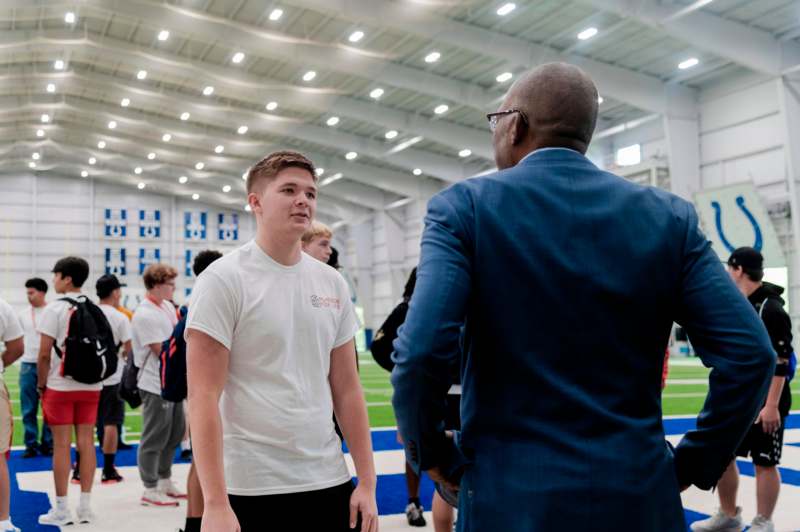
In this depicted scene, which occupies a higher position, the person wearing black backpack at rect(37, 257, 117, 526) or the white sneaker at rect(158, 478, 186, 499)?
the person wearing black backpack at rect(37, 257, 117, 526)

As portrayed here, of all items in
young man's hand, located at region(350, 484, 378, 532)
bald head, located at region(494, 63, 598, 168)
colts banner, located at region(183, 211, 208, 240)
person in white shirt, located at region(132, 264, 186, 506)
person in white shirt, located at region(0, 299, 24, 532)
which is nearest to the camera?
bald head, located at region(494, 63, 598, 168)

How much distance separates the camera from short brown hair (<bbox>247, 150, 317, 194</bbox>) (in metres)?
2.93

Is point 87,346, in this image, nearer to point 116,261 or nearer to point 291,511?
point 291,511

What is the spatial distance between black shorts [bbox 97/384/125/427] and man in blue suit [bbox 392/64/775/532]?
22.8ft

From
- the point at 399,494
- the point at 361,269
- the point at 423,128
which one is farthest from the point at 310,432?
the point at 361,269

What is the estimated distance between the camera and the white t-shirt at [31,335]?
9.94m

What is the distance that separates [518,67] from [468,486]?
2476 centimetres

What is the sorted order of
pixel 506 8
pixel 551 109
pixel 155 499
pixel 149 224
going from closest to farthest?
1. pixel 551 109
2. pixel 155 499
3. pixel 506 8
4. pixel 149 224

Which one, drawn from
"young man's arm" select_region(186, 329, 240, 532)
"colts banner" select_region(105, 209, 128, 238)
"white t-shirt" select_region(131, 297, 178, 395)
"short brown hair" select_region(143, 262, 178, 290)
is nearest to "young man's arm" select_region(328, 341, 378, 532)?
"young man's arm" select_region(186, 329, 240, 532)

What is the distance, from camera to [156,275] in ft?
24.3

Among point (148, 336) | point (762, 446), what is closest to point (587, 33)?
point (148, 336)

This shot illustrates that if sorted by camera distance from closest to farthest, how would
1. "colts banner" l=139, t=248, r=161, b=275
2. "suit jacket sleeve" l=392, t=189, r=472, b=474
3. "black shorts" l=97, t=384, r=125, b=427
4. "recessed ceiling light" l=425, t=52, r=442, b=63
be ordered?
"suit jacket sleeve" l=392, t=189, r=472, b=474 → "black shorts" l=97, t=384, r=125, b=427 → "recessed ceiling light" l=425, t=52, r=442, b=63 → "colts banner" l=139, t=248, r=161, b=275

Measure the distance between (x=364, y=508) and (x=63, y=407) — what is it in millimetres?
3988

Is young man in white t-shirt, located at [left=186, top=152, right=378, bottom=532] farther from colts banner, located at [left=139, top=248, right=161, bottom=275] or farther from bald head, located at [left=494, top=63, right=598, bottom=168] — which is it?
colts banner, located at [left=139, top=248, right=161, bottom=275]
